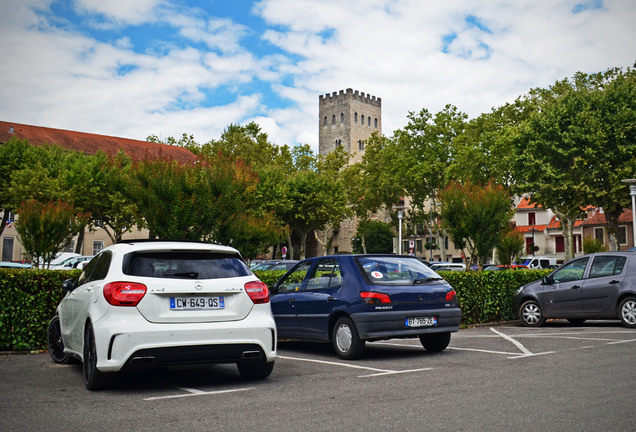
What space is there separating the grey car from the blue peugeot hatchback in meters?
5.73

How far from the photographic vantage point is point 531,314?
51.8 ft

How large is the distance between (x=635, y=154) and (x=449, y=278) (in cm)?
2801

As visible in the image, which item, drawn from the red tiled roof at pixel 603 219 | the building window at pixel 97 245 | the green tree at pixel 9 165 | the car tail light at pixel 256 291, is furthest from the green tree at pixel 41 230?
the red tiled roof at pixel 603 219

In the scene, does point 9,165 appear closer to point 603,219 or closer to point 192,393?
point 192,393

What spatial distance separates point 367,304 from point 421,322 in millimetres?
949

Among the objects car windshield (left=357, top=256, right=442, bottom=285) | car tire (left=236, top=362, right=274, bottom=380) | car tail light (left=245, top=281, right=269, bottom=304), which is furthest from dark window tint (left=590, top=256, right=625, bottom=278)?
car tail light (left=245, top=281, right=269, bottom=304)

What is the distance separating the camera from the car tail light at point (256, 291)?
24.4 feet

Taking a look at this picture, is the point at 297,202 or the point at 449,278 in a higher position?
the point at 297,202

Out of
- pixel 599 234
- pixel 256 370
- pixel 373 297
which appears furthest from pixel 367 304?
pixel 599 234

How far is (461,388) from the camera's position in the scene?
7195 millimetres

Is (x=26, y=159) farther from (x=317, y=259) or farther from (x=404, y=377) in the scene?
(x=404, y=377)

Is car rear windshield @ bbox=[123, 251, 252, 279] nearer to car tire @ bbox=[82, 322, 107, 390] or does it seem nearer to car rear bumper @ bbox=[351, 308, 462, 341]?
car tire @ bbox=[82, 322, 107, 390]

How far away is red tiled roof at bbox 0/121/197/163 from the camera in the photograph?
73188 mm

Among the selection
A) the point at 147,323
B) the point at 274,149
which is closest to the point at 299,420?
the point at 147,323
